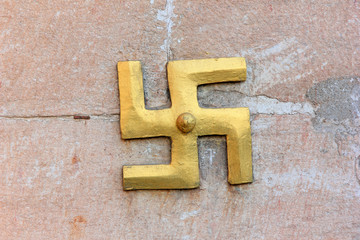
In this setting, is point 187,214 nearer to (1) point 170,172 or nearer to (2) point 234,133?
(1) point 170,172

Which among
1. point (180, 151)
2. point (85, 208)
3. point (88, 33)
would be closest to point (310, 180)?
point (180, 151)

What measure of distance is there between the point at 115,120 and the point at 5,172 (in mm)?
316

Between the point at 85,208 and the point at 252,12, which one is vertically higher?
the point at 252,12

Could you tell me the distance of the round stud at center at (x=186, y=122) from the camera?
0.98 m

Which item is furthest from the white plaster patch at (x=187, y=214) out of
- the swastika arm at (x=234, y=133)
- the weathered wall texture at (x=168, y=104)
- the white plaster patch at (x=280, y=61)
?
the white plaster patch at (x=280, y=61)

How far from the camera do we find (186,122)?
0.98m

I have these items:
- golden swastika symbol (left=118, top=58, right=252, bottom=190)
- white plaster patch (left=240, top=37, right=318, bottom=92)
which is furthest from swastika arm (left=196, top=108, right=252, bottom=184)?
white plaster patch (left=240, top=37, right=318, bottom=92)

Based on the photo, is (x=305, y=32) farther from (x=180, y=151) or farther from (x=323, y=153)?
(x=180, y=151)

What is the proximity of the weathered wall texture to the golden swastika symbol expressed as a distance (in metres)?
0.03

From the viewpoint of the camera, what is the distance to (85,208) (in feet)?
3.32

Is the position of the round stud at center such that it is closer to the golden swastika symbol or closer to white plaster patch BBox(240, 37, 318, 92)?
the golden swastika symbol

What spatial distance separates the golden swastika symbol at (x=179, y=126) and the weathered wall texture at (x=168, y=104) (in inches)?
1.1

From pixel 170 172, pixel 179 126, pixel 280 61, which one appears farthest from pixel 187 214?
pixel 280 61

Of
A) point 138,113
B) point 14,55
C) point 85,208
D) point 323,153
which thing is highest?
point 14,55
